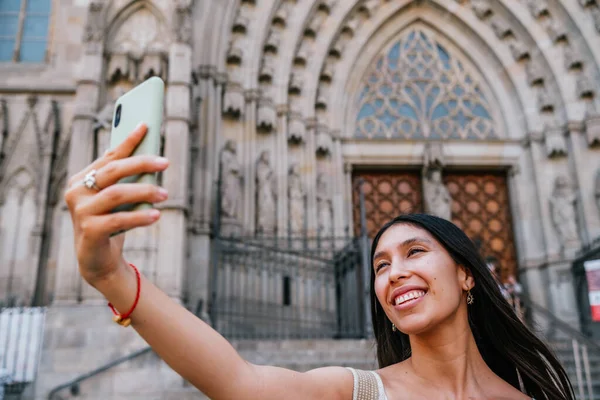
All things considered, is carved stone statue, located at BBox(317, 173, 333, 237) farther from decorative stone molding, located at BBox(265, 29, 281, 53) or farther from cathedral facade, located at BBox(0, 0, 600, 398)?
decorative stone molding, located at BBox(265, 29, 281, 53)

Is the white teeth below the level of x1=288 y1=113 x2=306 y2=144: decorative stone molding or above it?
below

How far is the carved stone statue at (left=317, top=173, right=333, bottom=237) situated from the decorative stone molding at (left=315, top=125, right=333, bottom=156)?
19.4 inches

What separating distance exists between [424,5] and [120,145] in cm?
1188

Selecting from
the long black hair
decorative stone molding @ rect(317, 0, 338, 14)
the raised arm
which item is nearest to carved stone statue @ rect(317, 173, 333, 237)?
decorative stone molding @ rect(317, 0, 338, 14)

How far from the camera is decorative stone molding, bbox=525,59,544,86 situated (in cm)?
1080

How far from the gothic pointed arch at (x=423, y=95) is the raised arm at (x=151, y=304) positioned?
32.5 ft

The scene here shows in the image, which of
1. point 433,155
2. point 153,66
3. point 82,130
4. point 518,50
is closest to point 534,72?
point 518,50

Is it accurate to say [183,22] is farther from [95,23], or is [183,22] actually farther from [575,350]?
[575,350]

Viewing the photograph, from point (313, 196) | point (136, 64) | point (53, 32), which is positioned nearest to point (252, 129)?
point (313, 196)

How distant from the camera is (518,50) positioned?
11.0 m

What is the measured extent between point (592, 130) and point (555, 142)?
64cm

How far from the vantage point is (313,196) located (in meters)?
9.58

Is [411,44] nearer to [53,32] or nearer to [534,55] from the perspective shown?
[534,55]

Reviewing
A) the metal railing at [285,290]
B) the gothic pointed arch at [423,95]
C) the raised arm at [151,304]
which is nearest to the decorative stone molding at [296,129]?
the gothic pointed arch at [423,95]
